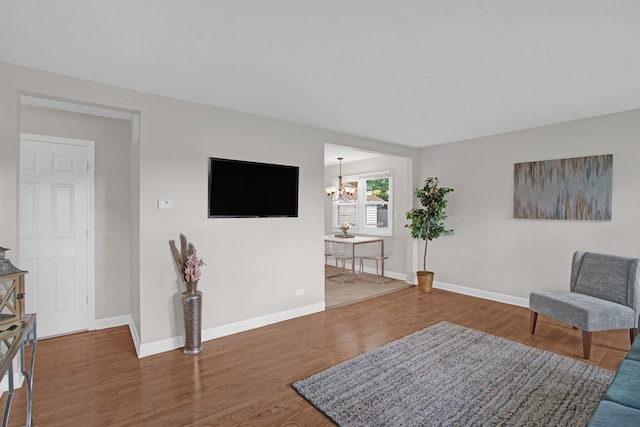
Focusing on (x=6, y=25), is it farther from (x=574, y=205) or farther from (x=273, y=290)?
(x=574, y=205)

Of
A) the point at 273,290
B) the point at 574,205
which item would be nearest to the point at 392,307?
the point at 273,290

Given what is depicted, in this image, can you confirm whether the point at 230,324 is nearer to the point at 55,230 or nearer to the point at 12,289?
the point at 12,289

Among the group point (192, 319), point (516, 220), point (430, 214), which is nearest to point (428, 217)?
point (430, 214)

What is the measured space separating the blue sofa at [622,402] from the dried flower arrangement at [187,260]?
2920mm

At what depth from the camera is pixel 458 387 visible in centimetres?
242

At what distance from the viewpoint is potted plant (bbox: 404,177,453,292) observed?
5.12 m

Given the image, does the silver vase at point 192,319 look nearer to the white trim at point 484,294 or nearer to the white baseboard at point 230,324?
the white baseboard at point 230,324

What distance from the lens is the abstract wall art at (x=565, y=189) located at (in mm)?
3762

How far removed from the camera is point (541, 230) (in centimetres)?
429

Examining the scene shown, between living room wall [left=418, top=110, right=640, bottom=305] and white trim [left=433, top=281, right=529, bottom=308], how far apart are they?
2 centimetres

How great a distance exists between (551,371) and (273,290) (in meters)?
2.82

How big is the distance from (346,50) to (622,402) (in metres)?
2.54

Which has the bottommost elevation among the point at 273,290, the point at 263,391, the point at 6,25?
the point at 263,391

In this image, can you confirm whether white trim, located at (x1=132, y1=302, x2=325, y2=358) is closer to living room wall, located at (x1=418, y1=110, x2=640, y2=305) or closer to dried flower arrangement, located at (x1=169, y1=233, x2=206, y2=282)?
dried flower arrangement, located at (x1=169, y1=233, x2=206, y2=282)
